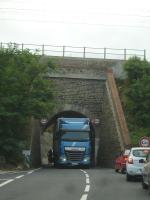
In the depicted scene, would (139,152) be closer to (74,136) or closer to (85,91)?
(74,136)

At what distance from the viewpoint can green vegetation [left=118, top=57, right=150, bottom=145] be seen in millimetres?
59500

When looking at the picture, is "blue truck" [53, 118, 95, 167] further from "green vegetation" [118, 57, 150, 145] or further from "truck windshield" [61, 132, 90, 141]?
"green vegetation" [118, 57, 150, 145]

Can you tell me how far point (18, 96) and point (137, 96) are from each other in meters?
15.6

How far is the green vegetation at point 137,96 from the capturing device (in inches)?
2343

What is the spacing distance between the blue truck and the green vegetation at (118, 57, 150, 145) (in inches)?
225

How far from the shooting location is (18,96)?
48719 mm

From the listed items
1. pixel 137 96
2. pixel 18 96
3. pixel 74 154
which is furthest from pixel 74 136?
pixel 137 96

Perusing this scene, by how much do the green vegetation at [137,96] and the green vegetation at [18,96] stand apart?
10167mm

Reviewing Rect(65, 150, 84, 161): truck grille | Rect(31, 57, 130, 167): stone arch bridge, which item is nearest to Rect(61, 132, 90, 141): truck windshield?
Rect(65, 150, 84, 161): truck grille

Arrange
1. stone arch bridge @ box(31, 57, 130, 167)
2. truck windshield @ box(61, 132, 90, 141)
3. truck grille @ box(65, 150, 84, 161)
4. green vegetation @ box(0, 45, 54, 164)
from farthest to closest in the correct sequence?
stone arch bridge @ box(31, 57, 130, 167)
truck grille @ box(65, 150, 84, 161)
truck windshield @ box(61, 132, 90, 141)
green vegetation @ box(0, 45, 54, 164)

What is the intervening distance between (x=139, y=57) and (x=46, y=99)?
17431 millimetres

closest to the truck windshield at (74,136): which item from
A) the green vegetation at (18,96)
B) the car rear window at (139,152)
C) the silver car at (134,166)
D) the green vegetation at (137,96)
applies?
the green vegetation at (18,96)

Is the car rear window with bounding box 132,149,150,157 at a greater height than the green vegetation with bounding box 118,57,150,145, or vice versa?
the green vegetation with bounding box 118,57,150,145

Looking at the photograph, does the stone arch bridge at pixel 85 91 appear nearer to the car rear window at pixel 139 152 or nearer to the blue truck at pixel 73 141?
the blue truck at pixel 73 141
